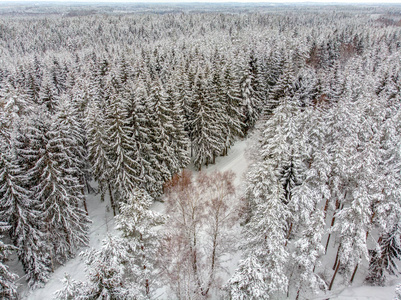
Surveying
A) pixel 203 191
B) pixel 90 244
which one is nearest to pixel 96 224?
pixel 90 244

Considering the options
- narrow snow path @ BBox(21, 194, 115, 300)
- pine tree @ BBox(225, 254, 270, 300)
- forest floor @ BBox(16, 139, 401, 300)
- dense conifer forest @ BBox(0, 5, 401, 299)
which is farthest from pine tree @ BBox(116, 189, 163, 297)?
narrow snow path @ BBox(21, 194, 115, 300)

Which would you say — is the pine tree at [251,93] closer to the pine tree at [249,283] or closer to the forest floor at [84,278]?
the forest floor at [84,278]

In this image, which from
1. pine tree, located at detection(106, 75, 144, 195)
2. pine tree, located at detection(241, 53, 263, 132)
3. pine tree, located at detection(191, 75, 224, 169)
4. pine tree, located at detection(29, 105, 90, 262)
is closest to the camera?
pine tree, located at detection(29, 105, 90, 262)

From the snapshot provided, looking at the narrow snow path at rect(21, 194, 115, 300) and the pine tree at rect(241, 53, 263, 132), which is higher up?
the pine tree at rect(241, 53, 263, 132)

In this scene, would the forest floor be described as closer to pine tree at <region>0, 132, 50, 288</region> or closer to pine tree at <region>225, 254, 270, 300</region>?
pine tree at <region>0, 132, 50, 288</region>

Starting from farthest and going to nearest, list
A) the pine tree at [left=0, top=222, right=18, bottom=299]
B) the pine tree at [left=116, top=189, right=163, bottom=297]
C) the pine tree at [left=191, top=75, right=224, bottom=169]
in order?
the pine tree at [left=191, top=75, right=224, bottom=169] → the pine tree at [left=0, top=222, right=18, bottom=299] → the pine tree at [left=116, top=189, right=163, bottom=297]

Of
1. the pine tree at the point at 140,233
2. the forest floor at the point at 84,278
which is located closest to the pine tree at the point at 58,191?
the forest floor at the point at 84,278

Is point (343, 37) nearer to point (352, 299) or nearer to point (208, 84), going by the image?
point (208, 84)

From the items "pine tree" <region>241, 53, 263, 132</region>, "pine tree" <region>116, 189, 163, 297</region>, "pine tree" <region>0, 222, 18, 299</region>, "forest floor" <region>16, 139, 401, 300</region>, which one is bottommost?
"forest floor" <region>16, 139, 401, 300</region>

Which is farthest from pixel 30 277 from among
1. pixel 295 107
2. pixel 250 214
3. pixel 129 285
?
pixel 295 107

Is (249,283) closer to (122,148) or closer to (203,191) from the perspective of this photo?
(203,191)

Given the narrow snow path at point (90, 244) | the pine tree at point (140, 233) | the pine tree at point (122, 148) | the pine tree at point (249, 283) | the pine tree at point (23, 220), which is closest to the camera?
the pine tree at point (249, 283)
